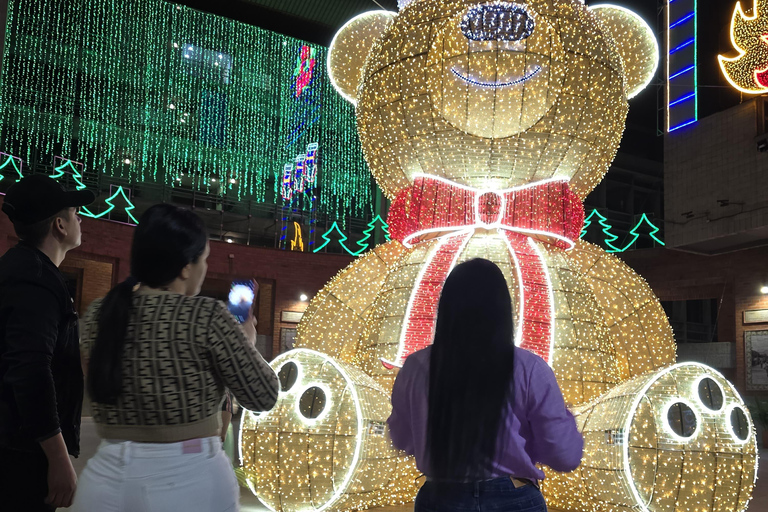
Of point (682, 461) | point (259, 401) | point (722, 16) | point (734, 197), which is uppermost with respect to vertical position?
point (722, 16)

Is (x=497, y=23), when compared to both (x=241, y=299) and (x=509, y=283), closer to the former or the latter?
(x=509, y=283)

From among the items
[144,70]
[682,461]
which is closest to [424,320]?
[682,461]

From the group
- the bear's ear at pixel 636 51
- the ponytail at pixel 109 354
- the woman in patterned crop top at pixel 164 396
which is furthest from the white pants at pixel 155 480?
the bear's ear at pixel 636 51

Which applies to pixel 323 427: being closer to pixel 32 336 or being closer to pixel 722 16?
pixel 32 336

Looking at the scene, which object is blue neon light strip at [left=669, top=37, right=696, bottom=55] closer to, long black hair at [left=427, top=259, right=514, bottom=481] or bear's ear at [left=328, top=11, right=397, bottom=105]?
bear's ear at [left=328, top=11, right=397, bottom=105]

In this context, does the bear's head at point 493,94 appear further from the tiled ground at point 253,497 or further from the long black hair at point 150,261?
the long black hair at point 150,261

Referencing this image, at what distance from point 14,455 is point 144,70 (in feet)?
49.7

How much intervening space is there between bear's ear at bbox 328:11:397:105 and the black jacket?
2830mm

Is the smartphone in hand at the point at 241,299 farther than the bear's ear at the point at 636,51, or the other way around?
the bear's ear at the point at 636,51

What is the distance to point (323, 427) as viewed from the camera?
3094 millimetres

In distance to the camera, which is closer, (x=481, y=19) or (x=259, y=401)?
(x=259, y=401)

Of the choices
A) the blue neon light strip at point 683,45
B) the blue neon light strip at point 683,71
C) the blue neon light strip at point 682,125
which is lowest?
the blue neon light strip at point 682,125

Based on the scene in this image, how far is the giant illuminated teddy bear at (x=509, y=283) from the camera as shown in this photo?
9.52 feet

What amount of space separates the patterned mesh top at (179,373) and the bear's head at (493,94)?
228 cm
